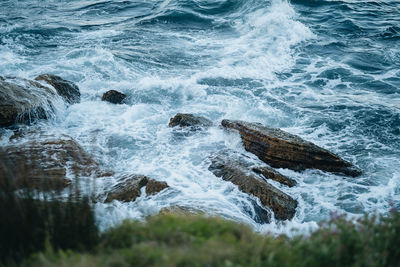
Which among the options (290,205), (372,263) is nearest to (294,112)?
(290,205)

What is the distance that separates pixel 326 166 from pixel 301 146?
773 millimetres

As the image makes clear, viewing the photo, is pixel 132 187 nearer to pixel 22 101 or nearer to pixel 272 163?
pixel 272 163

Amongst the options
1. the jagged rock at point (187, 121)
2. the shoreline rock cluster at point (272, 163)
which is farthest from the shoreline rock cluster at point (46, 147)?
the jagged rock at point (187, 121)

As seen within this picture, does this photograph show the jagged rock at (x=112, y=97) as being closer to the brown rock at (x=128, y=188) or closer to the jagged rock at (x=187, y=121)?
the jagged rock at (x=187, y=121)

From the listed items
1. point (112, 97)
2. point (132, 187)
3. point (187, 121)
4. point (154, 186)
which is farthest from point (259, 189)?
point (112, 97)

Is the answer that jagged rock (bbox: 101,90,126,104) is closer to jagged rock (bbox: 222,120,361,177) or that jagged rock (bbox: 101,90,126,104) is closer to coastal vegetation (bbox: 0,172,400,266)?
jagged rock (bbox: 222,120,361,177)

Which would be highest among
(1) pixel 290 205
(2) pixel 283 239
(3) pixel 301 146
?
(2) pixel 283 239

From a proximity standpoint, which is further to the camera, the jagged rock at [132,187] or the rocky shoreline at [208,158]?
the rocky shoreline at [208,158]

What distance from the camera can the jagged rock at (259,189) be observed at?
24.3 feet

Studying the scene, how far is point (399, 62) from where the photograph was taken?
631 inches

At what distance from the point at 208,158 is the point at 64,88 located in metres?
6.05

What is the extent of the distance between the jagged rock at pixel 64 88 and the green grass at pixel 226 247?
29.1 ft

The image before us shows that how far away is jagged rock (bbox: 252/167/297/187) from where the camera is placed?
840cm

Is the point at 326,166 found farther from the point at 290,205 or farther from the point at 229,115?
the point at 229,115
